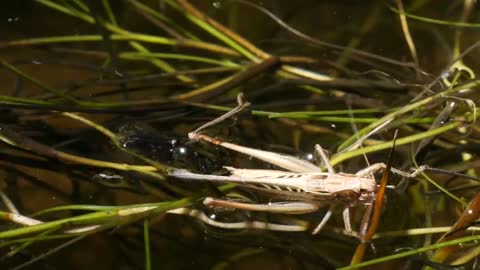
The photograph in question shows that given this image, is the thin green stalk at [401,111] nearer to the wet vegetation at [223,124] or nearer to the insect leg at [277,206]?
the wet vegetation at [223,124]

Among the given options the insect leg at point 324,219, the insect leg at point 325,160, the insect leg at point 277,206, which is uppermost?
the insect leg at point 325,160

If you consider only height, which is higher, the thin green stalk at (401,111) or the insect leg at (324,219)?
the thin green stalk at (401,111)

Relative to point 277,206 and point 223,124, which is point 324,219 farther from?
point 223,124

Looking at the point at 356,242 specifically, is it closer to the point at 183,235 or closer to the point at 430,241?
the point at 430,241

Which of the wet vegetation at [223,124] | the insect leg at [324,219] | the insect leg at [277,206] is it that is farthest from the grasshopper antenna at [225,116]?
the insect leg at [324,219]

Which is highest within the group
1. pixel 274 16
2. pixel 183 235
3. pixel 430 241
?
pixel 274 16

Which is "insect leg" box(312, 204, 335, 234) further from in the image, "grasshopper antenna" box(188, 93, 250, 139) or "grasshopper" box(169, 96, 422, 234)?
"grasshopper antenna" box(188, 93, 250, 139)

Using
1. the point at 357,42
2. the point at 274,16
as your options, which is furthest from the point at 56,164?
the point at 357,42

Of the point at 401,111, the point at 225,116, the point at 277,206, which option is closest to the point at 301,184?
the point at 277,206
